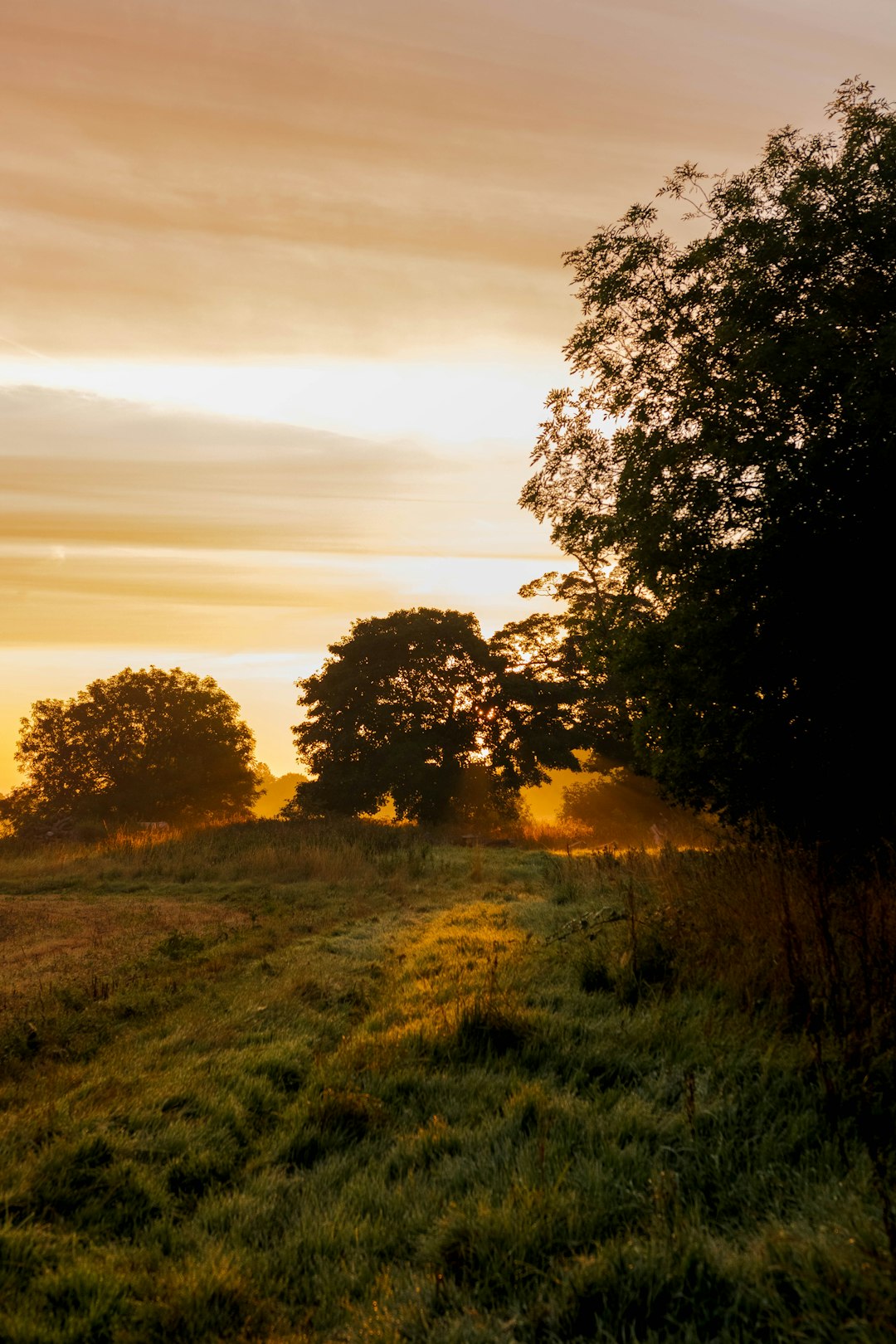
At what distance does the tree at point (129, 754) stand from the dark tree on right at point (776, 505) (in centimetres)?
4211

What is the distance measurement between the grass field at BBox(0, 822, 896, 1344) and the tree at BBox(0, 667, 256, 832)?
136 feet

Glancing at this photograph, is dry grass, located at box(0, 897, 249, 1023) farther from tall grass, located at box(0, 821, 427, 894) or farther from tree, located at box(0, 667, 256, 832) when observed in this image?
tree, located at box(0, 667, 256, 832)

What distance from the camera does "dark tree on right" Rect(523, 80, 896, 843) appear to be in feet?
34.6

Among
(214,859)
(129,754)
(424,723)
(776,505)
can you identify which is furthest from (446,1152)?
(129,754)

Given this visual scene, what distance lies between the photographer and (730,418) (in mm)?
11664

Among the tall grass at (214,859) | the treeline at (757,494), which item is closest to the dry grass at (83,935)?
the tall grass at (214,859)

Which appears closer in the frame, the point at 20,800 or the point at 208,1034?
the point at 208,1034

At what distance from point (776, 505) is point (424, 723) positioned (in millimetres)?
30248

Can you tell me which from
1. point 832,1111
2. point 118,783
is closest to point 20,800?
point 118,783

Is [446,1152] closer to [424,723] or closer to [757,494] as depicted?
[757,494]

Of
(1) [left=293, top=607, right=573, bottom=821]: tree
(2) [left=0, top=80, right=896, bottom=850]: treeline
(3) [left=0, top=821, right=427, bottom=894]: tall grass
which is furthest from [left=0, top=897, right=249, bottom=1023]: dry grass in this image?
(1) [left=293, top=607, right=573, bottom=821]: tree

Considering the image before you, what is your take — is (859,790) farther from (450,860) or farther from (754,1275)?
(450,860)

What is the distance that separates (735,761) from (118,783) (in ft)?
148

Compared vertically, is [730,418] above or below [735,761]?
above
